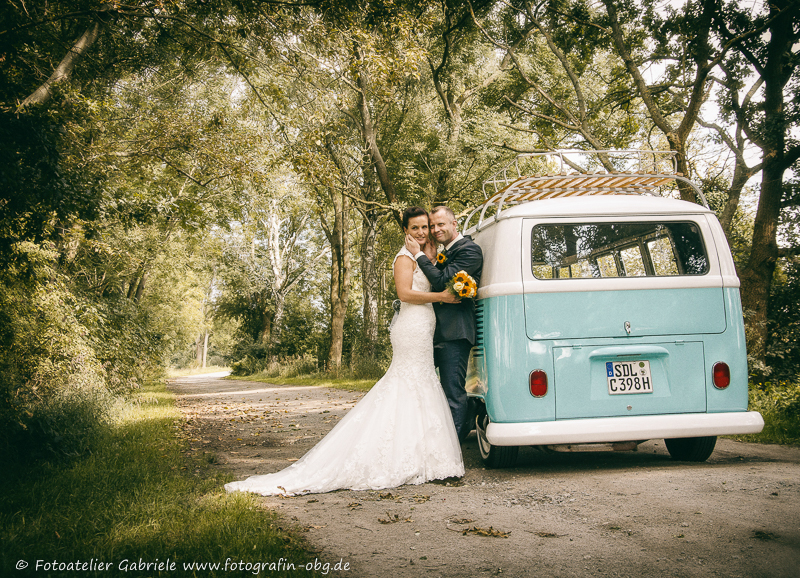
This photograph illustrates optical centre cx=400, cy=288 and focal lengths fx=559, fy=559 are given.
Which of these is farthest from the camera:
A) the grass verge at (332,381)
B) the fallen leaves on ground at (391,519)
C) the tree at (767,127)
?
the grass verge at (332,381)

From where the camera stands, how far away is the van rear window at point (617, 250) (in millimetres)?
4836

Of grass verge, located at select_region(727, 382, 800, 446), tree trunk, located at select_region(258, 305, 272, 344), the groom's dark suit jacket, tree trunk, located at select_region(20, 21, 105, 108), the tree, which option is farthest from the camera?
tree trunk, located at select_region(258, 305, 272, 344)

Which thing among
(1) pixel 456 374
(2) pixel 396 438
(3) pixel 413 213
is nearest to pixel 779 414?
(1) pixel 456 374

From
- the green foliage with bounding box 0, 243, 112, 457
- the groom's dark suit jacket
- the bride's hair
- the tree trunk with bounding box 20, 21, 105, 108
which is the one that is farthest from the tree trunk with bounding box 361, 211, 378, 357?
the groom's dark suit jacket

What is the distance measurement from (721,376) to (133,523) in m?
4.59

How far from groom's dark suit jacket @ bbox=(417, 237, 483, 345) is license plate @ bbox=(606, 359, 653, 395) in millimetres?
1256

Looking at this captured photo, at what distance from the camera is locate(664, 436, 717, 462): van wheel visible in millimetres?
5062

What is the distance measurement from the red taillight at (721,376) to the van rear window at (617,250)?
0.81m

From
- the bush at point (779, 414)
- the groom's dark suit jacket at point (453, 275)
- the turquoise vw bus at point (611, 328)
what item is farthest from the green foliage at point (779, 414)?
the groom's dark suit jacket at point (453, 275)

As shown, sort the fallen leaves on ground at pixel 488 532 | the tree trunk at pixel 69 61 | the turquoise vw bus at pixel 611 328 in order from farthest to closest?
the tree trunk at pixel 69 61
the turquoise vw bus at pixel 611 328
the fallen leaves on ground at pixel 488 532

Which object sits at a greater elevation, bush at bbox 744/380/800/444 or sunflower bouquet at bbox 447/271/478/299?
sunflower bouquet at bbox 447/271/478/299

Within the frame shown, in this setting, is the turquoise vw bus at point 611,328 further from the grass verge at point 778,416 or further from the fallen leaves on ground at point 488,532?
the grass verge at point 778,416

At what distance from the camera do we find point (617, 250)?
506 centimetres

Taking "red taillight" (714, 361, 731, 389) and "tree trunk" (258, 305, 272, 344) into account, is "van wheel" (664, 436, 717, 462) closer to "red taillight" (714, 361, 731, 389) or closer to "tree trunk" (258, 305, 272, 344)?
"red taillight" (714, 361, 731, 389)
